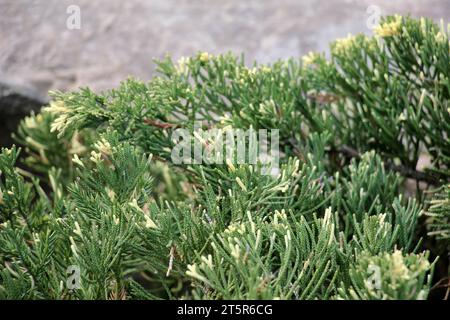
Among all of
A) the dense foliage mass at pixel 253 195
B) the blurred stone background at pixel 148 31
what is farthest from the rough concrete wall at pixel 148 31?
the dense foliage mass at pixel 253 195

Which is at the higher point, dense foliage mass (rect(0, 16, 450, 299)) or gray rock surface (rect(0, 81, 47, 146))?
gray rock surface (rect(0, 81, 47, 146))

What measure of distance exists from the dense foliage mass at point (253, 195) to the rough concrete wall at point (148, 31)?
0.50 m

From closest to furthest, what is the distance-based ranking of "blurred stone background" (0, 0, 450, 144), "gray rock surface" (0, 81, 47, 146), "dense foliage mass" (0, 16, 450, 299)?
"dense foliage mass" (0, 16, 450, 299) < "gray rock surface" (0, 81, 47, 146) < "blurred stone background" (0, 0, 450, 144)

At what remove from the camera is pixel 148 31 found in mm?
2242

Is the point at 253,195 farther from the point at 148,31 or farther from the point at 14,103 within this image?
→ the point at 148,31

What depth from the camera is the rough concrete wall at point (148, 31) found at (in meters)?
2.12

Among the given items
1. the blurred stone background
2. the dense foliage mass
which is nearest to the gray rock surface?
the blurred stone background

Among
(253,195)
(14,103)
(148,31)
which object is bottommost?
(253,195)

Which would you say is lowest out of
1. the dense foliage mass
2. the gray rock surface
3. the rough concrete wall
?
the dense foliage mass

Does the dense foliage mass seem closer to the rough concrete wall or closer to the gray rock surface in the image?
the gray rock surface

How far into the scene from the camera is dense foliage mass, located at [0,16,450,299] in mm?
907

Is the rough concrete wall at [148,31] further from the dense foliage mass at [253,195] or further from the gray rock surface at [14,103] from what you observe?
the dense foliage mass at [253,195]

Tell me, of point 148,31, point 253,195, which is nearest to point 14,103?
point 148,31
